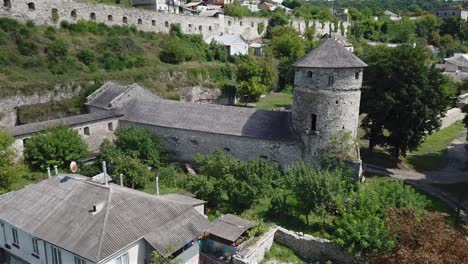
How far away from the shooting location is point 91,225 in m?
14.0

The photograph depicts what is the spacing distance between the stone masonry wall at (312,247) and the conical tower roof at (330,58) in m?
10.4

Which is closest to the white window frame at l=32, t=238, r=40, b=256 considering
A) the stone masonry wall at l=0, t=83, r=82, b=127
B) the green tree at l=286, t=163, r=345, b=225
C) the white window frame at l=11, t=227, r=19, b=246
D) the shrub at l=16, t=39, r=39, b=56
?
the white window frame at l=11, t=227, r=19, b=246

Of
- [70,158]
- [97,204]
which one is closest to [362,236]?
[97,204]

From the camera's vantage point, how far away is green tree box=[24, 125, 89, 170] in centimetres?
2459

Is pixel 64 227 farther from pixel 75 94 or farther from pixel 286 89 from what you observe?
pixel 286 89

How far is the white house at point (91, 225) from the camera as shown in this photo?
1367 centimetres

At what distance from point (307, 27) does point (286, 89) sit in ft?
97.0

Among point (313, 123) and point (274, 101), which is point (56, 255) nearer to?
point (313, 123)

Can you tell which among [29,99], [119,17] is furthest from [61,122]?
[119,17]

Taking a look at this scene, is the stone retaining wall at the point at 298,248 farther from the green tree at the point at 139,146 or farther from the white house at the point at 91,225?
the green tree at the point at 139,146

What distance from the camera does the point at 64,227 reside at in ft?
46.6

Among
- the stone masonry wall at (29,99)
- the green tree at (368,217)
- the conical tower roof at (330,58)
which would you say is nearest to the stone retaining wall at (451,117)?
the conical tower roof at (330,58)

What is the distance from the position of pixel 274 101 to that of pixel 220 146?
23.5 meters

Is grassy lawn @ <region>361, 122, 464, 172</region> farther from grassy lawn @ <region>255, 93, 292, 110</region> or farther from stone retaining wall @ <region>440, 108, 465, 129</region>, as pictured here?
grassy lawn @ <region>255, 93, 292, 110</region>
